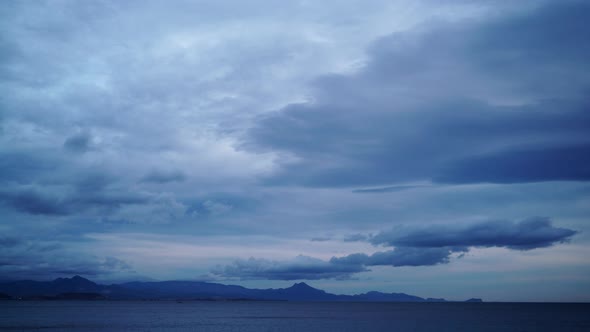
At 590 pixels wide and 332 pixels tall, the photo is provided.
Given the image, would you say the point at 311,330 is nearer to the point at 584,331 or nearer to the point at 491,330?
the point at 491,330

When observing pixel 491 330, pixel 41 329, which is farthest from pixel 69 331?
pixel 491 330

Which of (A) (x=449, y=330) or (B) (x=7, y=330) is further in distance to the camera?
(A) (x=449, y=330)

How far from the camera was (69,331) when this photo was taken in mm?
104625

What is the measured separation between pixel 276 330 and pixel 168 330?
81.1 ft

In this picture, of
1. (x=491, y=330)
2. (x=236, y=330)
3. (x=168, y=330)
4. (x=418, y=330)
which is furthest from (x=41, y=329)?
(x=491, y=330)

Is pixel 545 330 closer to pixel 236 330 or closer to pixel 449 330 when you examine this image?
pixel 449 330

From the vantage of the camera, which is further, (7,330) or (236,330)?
(236,330)

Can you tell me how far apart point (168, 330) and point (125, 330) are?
9.43 m

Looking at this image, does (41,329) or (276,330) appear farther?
(276,330)

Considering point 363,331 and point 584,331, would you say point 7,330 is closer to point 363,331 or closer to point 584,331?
point 363,331

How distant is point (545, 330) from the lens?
115562 millimetres

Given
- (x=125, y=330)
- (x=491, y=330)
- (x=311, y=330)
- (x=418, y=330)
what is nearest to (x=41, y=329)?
(x=125, y=330)

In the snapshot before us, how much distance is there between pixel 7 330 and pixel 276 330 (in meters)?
57.3

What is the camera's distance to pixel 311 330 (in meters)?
116
